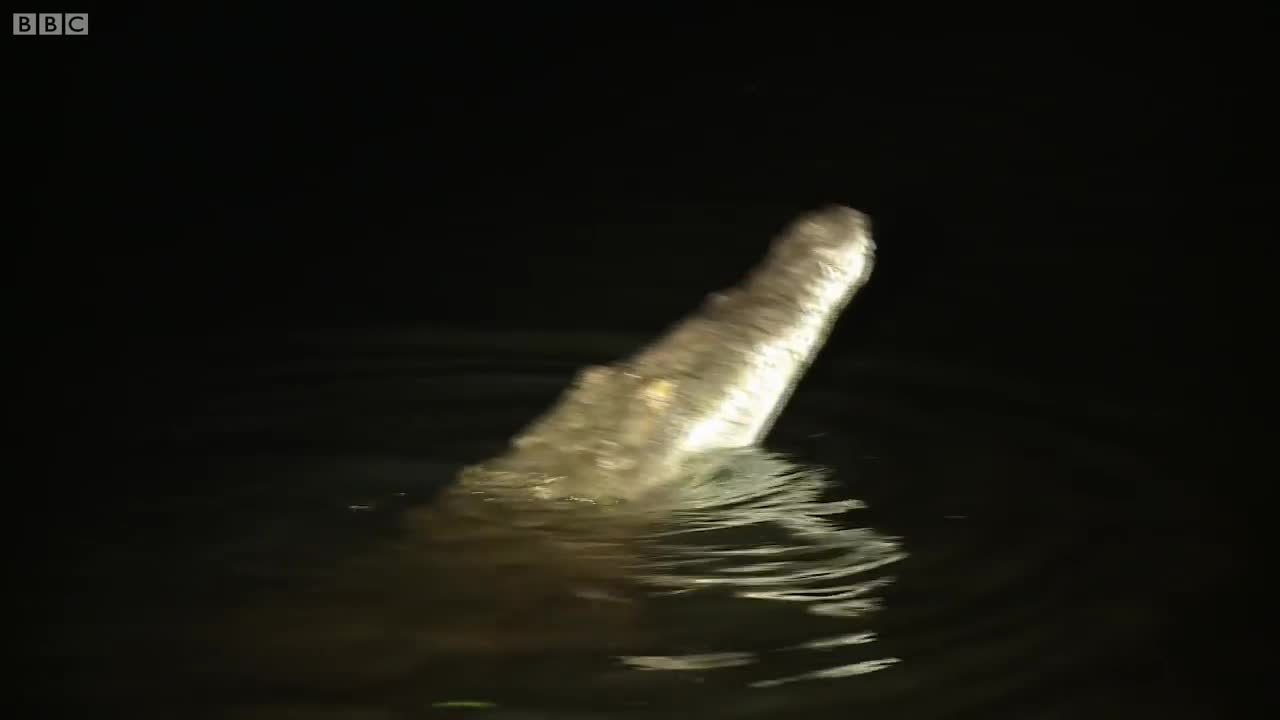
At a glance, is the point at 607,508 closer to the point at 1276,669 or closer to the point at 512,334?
the point at 1276,669

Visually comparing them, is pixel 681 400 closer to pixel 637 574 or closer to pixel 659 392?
pixel 659 392

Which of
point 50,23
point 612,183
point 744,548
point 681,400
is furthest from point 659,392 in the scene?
point 50,23

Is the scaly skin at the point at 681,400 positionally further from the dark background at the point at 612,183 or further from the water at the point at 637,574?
the dark background at the point at 612,183

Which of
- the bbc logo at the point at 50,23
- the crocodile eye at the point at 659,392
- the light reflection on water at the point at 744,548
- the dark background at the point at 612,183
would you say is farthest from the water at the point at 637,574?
the bbc logo at the point at 50,23

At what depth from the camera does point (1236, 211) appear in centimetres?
466

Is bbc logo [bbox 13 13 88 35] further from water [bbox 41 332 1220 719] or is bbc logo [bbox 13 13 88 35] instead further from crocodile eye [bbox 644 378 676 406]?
crocodile eye [bbox 644 378 676 406]

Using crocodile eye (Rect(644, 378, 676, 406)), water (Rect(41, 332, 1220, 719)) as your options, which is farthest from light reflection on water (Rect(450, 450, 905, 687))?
crocodile eye (Rect(644, 378, 676, 406))

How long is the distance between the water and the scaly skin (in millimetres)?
60

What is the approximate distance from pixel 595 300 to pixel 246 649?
2476mm

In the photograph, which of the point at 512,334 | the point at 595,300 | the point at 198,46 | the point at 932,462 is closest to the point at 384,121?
the point at 198,46

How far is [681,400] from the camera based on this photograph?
7.91 ft

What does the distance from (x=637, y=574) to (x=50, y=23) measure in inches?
176

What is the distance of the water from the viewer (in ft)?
5.67

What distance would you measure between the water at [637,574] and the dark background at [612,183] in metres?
0.44
